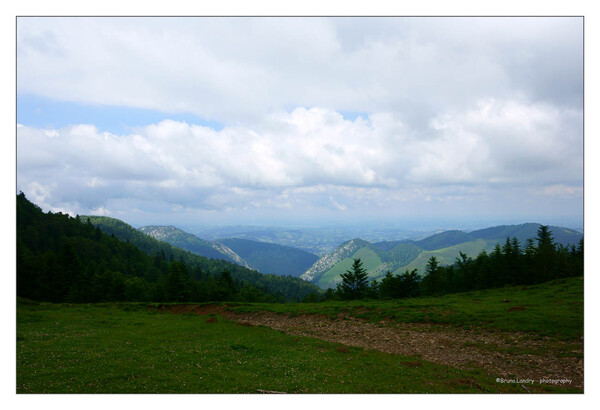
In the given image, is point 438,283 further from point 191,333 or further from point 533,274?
point 191,333

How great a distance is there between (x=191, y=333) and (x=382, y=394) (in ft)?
59.0

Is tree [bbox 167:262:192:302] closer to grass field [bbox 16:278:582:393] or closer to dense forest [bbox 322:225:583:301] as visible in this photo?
grass field [bbox 16:278:582:393]

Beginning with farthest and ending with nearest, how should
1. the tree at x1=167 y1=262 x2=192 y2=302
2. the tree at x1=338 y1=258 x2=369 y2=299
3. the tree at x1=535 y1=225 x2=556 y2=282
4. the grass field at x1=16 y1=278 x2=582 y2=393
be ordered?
1. the tree at x1=338 y1=258 x2=369 y2=299
2. the tree at x1=167 y1=262 x2=192 y2=302
3. the tree at x1=535 y1=225 x2=556 y2=282
4. the grass field at x1=16 y1=278 x2=582 y2=393

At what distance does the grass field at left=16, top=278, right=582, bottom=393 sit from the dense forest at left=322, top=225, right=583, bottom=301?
119 ft

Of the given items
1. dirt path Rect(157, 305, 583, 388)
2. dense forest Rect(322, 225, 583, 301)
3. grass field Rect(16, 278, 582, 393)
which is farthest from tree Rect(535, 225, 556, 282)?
dirt path Rect(157, 305, 583, 388)

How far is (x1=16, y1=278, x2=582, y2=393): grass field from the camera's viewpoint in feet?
40.7

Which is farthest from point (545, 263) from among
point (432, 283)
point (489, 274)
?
point (432, 283)

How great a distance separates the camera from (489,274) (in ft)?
207

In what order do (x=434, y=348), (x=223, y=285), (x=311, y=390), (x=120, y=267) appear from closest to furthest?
(x=311, y=390) → (x=434, y=348) → (x=223, y=285) → (x=120, y=267)

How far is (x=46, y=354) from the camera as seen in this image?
16.1 meters

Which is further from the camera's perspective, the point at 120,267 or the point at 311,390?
the point at 120,267

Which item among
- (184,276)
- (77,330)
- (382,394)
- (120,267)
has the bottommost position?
(120,267)

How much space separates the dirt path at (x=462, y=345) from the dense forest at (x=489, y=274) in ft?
105

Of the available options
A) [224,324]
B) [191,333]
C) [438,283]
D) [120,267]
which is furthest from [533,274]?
[120,267]
